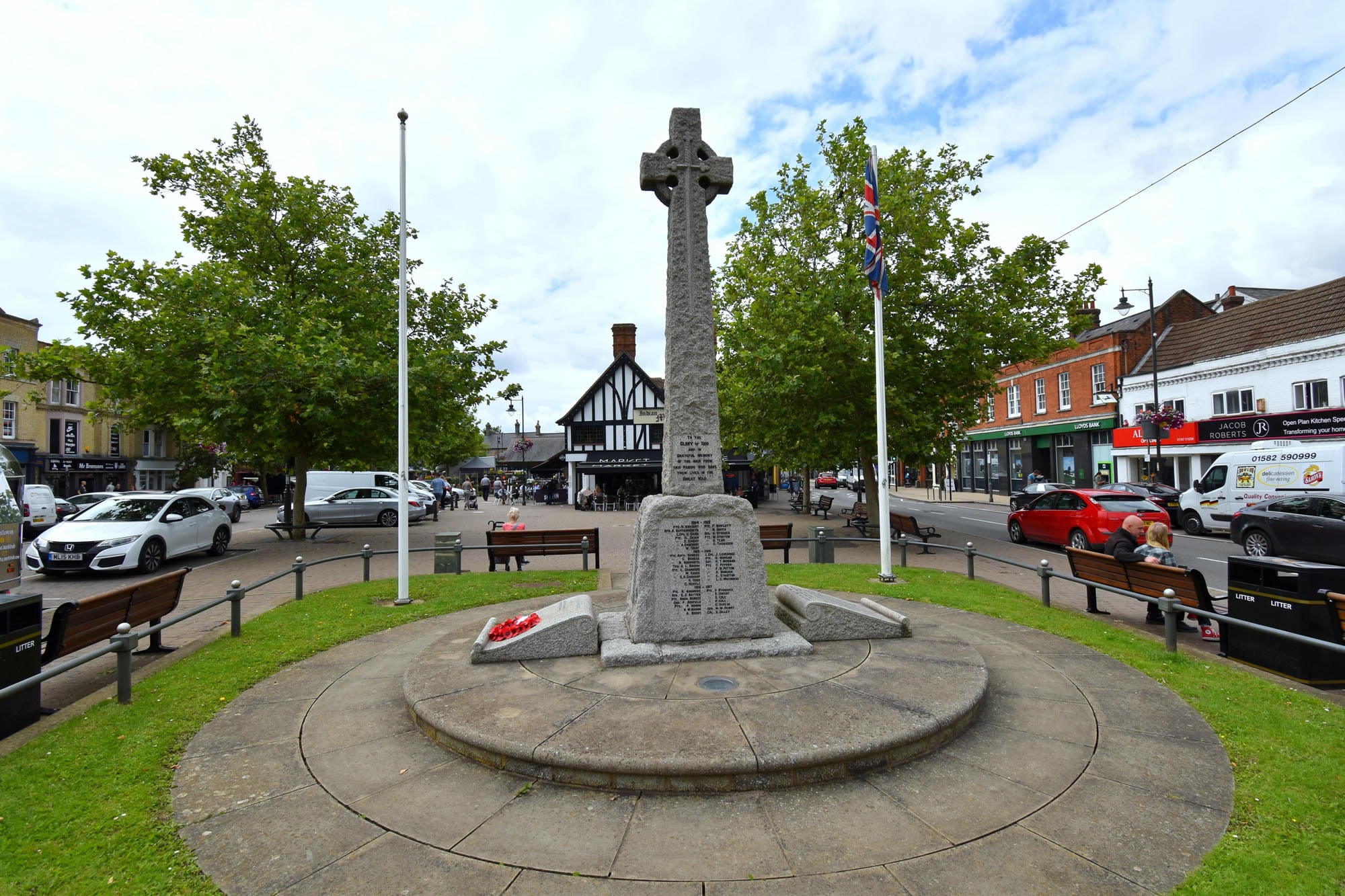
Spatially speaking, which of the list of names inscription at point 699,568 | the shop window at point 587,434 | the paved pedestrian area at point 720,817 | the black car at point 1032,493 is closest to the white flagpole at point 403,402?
the paved pedestrian area at point 720,817

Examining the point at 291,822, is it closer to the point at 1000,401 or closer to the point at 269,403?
the point at 269,403

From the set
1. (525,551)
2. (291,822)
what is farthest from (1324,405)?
(291,822)

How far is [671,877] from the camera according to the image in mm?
3004

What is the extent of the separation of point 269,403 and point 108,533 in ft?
13.3

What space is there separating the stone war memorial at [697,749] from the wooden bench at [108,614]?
1.95 meters

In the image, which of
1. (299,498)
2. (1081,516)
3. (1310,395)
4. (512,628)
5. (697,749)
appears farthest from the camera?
(1310,395)

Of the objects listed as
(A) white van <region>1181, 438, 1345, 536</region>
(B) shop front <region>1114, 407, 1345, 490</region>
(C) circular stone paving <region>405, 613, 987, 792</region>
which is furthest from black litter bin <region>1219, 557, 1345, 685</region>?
(B) shop front <region>1114, 407, 1345, 490</region>

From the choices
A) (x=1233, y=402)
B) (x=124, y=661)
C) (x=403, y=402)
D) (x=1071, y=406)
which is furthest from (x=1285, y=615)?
(x=1071, y=406)

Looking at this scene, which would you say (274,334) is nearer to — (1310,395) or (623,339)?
(623,339)

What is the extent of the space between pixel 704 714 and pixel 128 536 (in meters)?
14.5

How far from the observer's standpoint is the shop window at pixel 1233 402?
25.4 m

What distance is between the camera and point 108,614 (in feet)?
21.2

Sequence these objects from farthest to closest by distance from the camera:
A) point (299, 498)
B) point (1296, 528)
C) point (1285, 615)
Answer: point (299, 498), point (1296, 528), point (1285, 615)

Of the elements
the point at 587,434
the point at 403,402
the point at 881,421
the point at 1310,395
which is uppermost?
the point at 1310,395
